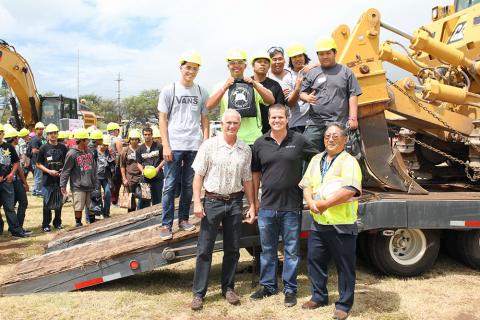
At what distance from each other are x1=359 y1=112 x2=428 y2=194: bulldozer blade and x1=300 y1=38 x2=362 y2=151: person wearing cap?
0.68 meters

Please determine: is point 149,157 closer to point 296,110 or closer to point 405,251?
point 296,110

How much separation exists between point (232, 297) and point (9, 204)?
15.8 ft

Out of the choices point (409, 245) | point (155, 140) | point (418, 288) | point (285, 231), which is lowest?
point (418, 288)

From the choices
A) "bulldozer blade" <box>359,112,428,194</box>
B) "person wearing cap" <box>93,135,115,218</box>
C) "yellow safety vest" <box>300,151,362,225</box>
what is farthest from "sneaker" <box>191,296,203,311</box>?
"person wearing cap" <box>93,135,115,218</box>

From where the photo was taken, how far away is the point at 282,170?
4.53 m

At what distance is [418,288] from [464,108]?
2.82m

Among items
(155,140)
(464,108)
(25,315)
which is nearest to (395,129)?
(464,108)

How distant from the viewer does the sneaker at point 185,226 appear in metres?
5.12

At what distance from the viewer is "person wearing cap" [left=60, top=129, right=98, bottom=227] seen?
25.9 feet

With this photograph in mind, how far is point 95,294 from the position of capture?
502 cm

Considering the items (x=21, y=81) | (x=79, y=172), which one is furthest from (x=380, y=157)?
(x=21, y=81)

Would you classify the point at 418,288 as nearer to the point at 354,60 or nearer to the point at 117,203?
the point at 354,60

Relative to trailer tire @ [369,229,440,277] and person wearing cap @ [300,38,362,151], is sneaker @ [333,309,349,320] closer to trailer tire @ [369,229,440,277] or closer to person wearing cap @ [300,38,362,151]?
trailer tire @ [369,229,440,277]

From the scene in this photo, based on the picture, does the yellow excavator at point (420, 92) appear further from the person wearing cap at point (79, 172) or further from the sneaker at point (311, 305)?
the person wearing cap at point (79, 172)
